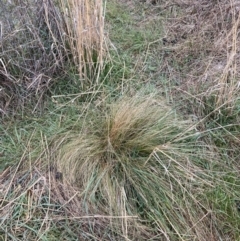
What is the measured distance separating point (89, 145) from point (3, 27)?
2.87 ft

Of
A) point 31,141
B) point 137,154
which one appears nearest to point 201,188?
point 137,154

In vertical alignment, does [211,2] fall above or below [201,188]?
above

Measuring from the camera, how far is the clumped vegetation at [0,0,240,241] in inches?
69.0

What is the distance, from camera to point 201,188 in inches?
72.5

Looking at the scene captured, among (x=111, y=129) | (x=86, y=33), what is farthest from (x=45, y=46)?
(x=111, y=129)

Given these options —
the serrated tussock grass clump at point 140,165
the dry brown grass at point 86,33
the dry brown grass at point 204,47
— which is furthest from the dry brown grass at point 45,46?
the dry brown grass at point 204,47

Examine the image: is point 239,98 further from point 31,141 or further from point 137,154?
point 31,141

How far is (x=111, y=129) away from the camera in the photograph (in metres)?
1.99

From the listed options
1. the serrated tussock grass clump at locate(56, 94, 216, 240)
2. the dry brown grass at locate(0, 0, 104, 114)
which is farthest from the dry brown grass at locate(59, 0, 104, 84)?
the serrated tussock grass clump at locate(56, 94, 216, 240)

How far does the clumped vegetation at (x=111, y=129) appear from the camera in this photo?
175cm

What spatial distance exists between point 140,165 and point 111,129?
23 cm

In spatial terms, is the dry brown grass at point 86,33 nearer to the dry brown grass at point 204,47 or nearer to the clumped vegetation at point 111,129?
the clumped vegetation at point 111,129

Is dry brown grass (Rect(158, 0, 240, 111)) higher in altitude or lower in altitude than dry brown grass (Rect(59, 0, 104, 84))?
lower

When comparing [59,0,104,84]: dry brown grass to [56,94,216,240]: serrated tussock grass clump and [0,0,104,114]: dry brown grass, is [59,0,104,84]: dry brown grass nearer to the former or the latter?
[0,0,104,114]: dry brown grass
